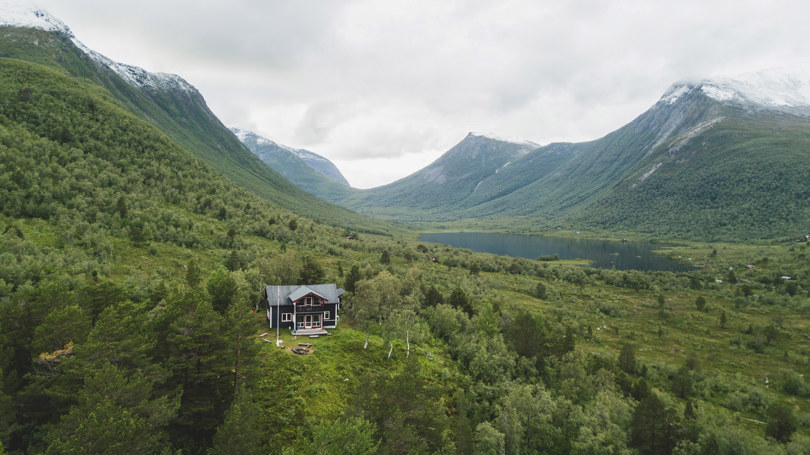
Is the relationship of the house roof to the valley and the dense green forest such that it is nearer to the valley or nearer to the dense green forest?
the valley

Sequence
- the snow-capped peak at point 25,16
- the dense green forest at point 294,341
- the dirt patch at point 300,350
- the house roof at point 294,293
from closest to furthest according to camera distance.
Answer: the dense green forest at point 294,341
the dirt patch at point 300,350
the house roof at point 294,293
the snow-capped peak at point 25,16

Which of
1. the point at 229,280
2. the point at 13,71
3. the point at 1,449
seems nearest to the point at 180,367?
the point at 1,449

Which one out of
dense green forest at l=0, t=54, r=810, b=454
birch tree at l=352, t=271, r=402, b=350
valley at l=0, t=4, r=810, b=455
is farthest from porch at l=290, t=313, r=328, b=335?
birch tree at l=352, t=271, r=402, b=350

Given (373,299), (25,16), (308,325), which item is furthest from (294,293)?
(25,16)

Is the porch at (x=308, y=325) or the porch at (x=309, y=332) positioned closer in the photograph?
the porch at (x=309, y=332)

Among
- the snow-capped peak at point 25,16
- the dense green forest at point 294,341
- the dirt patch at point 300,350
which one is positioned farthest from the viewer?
the snow-capped peak at point 25,16

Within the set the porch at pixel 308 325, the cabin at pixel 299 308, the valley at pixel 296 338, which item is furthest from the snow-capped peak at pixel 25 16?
the porch at pixel 308 325

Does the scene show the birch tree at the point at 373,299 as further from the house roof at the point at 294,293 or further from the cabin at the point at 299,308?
the cabin at the point at 299,308
